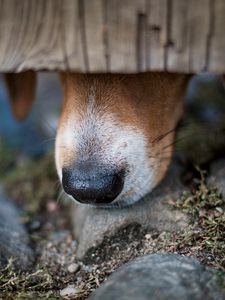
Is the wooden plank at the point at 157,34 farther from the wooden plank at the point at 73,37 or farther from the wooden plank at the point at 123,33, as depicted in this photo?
the wooden plank at the point at 73,37

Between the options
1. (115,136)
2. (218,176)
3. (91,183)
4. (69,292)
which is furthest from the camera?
(218,176)

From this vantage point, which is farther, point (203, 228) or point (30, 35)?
point (203, 228)

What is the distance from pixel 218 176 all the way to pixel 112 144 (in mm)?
620

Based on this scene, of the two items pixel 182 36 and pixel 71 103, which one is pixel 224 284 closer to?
pixel 182 36

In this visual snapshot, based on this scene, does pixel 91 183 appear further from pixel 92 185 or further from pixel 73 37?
pixel 73 37

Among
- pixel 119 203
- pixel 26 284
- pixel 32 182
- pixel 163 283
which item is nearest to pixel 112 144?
pixel 119 203

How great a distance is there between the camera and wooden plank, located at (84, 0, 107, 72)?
2156 mm

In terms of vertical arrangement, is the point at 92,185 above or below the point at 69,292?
above

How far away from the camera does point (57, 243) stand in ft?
10.2

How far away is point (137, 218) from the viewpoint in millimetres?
2814

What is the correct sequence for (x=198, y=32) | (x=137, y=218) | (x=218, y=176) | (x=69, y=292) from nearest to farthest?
(x=198, y=32) < (x=69, y=292) < (x=137, y=218) < (x=218, y=176)

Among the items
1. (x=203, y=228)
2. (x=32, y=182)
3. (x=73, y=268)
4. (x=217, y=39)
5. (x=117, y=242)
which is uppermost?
(x=217, y=39)

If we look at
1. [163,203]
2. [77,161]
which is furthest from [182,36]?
[163,203]

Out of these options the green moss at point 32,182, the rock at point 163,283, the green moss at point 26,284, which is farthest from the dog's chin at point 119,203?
the green moss at point 32,182
